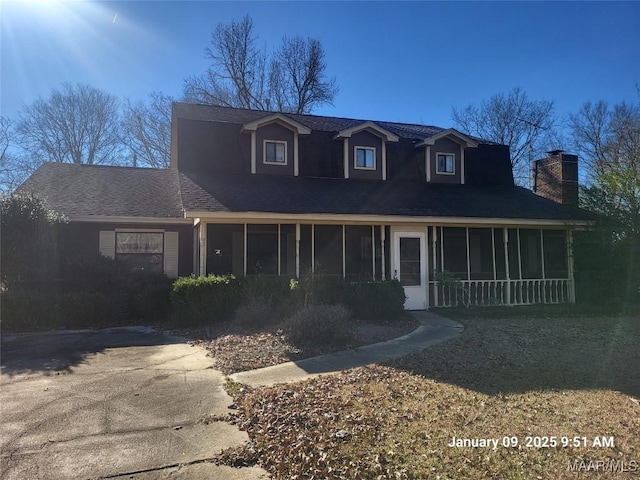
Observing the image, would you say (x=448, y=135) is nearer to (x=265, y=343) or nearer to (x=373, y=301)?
(x=373, y=301)

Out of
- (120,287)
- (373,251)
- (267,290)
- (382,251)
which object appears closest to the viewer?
(267,290)

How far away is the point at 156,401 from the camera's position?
214 inches

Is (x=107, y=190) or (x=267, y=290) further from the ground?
(x=107, y=190)

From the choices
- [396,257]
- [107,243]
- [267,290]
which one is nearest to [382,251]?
[396,257]

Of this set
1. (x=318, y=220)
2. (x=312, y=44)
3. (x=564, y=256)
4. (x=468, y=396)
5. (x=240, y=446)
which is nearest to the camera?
(x=240, y=446)

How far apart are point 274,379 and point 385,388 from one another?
1.62 meters

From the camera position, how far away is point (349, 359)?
7.37 meters

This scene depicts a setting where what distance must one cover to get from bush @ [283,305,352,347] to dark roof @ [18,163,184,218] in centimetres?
728

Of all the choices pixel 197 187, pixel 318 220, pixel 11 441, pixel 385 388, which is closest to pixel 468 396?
pixel 385 388

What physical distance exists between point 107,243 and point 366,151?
970 centimetres

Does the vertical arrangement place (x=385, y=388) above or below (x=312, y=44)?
below

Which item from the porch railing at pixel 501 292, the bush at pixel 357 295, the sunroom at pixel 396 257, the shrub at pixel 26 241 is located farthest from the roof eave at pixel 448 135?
the shrub at pixel 26 241

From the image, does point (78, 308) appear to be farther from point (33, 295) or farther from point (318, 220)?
point (318, 220)

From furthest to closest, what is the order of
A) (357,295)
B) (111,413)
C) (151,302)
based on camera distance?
(151,302) < (357,295) < (111,413)
